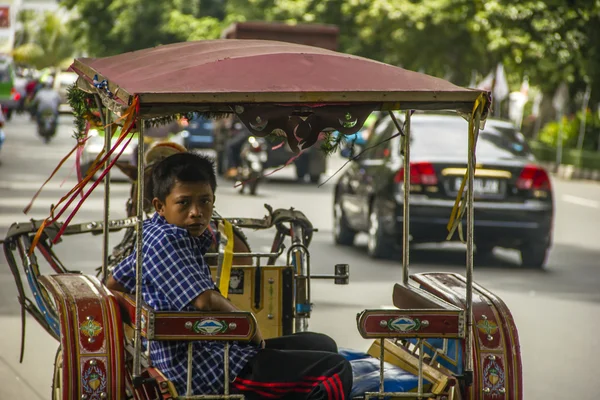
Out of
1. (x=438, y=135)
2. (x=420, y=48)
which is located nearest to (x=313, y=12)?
(x=420, y=48)

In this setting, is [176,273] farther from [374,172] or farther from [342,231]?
[342,231]

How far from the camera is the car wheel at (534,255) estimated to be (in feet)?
39.4

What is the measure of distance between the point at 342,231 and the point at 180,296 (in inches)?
369

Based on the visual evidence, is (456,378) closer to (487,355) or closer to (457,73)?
(487,355)

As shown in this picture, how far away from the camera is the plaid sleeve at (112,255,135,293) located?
15.0ft

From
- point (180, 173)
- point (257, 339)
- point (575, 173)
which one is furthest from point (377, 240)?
point (575, 173)

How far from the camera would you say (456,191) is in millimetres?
11742

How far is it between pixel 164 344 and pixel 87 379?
369 mm

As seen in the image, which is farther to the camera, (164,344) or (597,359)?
(597,359)

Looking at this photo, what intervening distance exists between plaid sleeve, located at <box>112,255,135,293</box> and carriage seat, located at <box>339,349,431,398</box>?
948 mm

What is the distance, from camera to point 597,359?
7848 mm

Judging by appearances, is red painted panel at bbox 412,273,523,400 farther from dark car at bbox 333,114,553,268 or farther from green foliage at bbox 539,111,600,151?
green foliage at bbox 539,111,600,151

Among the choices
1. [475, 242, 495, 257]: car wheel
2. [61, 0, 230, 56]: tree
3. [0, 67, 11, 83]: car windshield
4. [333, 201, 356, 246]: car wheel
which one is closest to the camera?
[475, 242, 495, 257]: car wheel

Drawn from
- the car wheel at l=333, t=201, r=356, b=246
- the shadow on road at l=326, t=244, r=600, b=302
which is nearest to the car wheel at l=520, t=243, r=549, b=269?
the shadow on road at l=326, t=244, r=600, b=302
